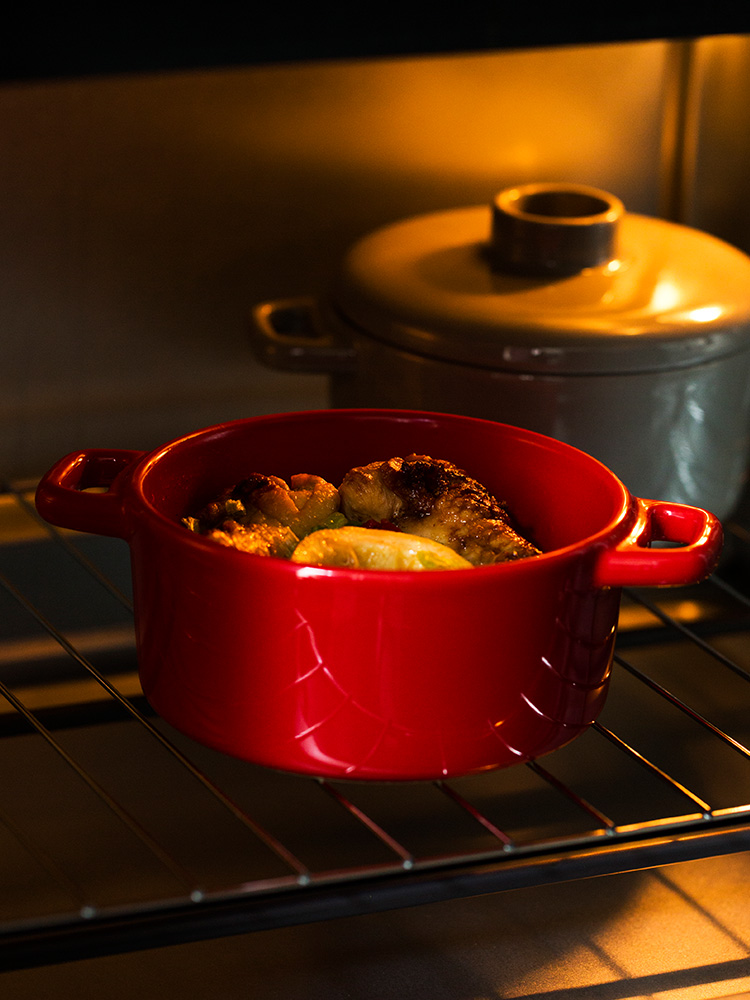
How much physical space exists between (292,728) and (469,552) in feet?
0.36

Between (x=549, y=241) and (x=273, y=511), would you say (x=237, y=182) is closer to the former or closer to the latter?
(x=549, y=241)

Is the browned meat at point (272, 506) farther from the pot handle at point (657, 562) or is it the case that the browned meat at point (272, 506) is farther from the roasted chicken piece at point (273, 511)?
the pot handle at point (657, 562)

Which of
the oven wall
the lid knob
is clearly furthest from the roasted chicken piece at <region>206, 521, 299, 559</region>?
the oven wall

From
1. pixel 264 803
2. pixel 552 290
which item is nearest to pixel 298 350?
pixel 552 290

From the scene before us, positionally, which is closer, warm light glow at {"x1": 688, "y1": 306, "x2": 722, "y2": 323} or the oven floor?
the oven floor

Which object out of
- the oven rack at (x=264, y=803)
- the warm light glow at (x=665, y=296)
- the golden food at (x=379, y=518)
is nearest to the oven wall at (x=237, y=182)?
the oven rack at (x=264, y=803)

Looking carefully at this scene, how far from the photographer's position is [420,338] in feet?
2.27

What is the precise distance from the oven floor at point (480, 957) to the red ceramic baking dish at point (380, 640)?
0.36 ft

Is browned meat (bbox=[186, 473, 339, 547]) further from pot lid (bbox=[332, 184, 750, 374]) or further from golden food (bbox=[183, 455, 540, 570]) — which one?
pot lid (bbox=[332, 184, 750, 374])

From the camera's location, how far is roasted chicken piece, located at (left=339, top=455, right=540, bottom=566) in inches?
20.4

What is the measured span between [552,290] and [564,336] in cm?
5

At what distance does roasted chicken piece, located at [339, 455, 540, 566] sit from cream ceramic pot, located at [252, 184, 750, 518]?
0.14 m

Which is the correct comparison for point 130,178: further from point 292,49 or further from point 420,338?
point 292,49

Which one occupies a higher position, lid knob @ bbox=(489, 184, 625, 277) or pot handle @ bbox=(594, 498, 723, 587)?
lid knob @ bbox=(489, 184, 625, 277)
